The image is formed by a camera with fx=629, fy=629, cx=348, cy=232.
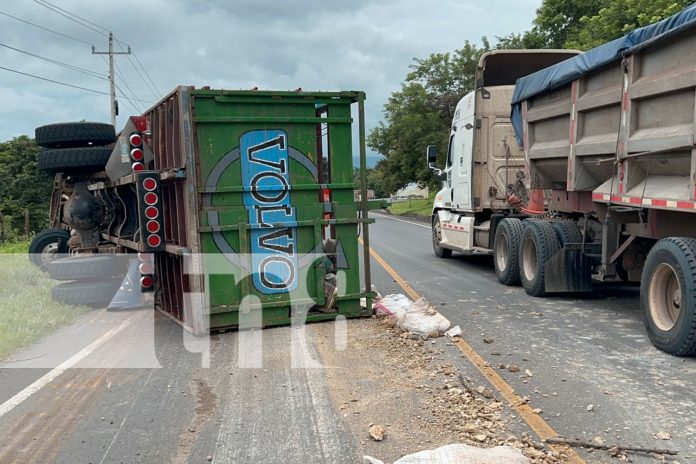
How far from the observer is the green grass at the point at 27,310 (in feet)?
23.8

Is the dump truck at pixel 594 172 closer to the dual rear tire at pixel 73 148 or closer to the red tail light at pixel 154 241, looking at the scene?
the red tail light at pixel 154 241

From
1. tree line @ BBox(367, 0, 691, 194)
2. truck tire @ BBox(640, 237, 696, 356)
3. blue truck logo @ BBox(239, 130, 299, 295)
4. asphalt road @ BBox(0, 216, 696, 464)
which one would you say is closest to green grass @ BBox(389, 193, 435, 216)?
tree line @ BBox(367, 0, 691, 194)

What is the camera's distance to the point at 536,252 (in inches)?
355

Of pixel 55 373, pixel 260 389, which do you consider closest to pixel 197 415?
pixel 260 389

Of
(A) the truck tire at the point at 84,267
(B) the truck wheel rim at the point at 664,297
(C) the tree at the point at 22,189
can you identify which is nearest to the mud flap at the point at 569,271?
(B) the truck wheel rim at the point at 664,297

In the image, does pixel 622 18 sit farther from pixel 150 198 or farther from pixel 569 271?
pixel 150 198

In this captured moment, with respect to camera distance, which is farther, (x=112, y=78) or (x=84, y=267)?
(x=112, y=78)

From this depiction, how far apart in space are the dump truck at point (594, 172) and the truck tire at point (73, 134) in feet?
21.2

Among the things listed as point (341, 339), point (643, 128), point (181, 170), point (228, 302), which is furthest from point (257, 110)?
point (643, 128)

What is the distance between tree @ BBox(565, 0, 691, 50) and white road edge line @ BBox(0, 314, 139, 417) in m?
15.7

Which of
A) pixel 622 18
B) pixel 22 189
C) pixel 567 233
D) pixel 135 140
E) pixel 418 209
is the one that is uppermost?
pixel 622 18

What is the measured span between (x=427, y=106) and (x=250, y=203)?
29642 mm

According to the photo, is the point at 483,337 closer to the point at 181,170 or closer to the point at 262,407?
the point at 262,407

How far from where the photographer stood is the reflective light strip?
18.8 feet
